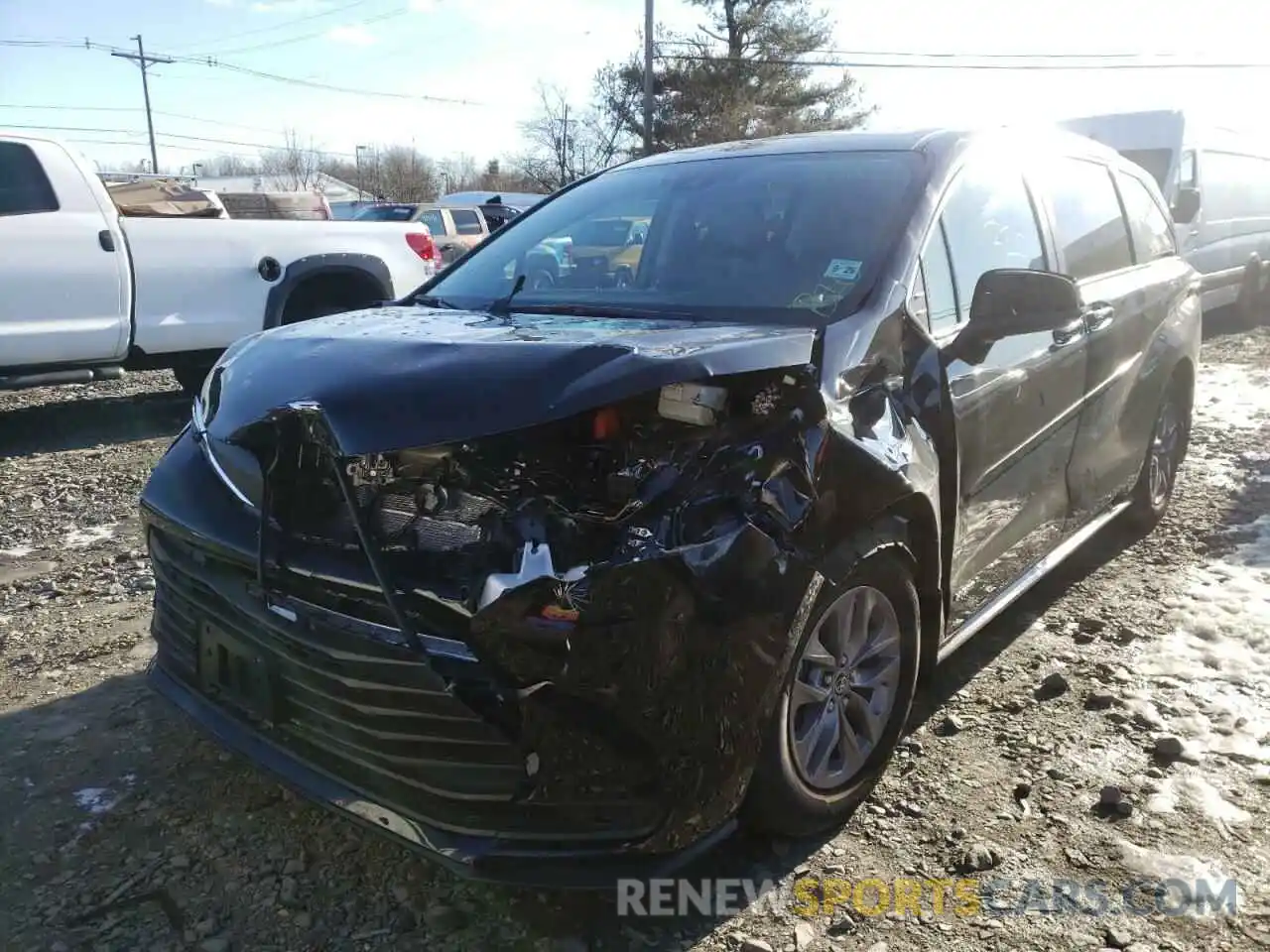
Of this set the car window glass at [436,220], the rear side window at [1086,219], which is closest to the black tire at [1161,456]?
the rear side window at [1086,219]

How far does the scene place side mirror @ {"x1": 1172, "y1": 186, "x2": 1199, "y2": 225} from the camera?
9.91 m

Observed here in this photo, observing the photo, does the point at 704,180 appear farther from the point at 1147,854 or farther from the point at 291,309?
the point at 291,309

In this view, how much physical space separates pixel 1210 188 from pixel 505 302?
36.5ft

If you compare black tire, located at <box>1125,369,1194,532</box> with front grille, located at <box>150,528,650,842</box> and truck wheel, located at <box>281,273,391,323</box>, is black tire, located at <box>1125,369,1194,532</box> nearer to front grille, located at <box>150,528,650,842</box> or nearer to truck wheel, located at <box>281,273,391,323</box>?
front grille, located at <box>150,528,650,842</box>

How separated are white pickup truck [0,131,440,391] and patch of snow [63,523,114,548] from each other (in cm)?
187

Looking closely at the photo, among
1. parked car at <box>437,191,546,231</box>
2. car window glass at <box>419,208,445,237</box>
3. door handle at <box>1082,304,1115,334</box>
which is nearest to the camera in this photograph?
door handle at <box>1082,304,1115,334</box>

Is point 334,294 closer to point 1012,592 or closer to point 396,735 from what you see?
point 1012,592

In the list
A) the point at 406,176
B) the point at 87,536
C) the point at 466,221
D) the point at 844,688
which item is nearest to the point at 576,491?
the point at 844,688

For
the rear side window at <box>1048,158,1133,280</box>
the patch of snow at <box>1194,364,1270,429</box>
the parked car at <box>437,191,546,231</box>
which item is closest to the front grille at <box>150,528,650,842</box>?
the rear side window at <box>1048,158,1133,280</box>

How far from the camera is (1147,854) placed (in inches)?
99.7

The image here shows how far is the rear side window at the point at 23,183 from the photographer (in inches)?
250

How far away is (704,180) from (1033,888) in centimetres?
238

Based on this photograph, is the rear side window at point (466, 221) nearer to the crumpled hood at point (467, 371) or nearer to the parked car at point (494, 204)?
the parked car at point (494, 204)

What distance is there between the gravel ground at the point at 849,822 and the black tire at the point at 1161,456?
547 millimetres
